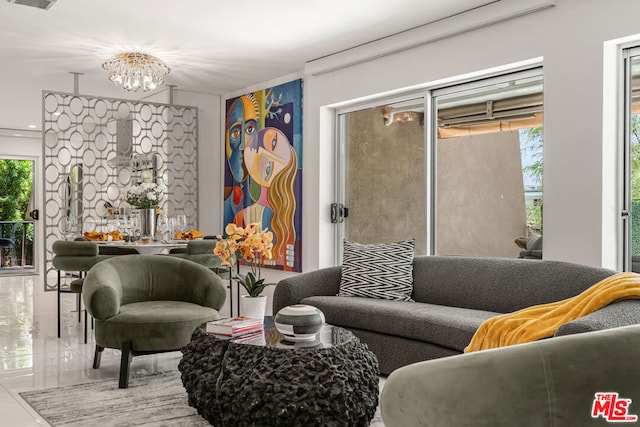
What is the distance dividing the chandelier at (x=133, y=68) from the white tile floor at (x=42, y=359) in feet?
8.33

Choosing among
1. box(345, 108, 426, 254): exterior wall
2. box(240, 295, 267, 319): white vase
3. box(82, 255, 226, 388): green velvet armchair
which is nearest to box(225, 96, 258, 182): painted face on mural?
box(345, 108, 426, 254): exterior wall

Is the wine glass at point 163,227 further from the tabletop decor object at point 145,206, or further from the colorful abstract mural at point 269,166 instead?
the colorful abstract mural at point 269,166

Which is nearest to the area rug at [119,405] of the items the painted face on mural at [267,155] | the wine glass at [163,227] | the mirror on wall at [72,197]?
the wine glass at [163,227]

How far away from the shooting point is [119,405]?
3.35m

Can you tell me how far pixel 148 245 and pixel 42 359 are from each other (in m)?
1.26

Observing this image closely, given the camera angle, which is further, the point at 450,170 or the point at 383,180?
the point at 383,180

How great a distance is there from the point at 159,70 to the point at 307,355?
4615 millimetres

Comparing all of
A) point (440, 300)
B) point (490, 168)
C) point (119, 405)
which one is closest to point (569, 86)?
point (490, 168)

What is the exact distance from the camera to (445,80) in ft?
17.4

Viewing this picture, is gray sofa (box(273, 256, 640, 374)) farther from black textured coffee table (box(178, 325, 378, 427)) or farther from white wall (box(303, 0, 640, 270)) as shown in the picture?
black textured coffee table (box(178, 325, 378, 427))

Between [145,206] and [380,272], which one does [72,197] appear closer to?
[145,206]

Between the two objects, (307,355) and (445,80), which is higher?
(445,80)

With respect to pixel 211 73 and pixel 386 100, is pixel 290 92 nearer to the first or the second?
pixel 211 73

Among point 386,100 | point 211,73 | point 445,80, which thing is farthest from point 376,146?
point 211,73
